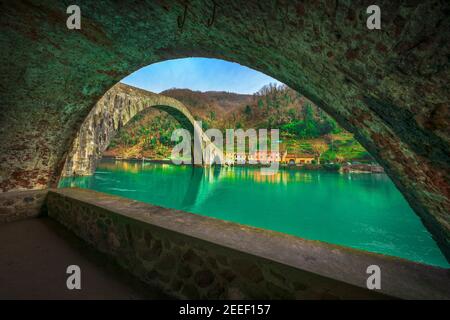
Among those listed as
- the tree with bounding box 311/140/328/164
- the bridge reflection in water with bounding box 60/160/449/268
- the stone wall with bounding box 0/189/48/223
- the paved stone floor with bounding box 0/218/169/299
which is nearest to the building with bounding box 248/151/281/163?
the tree with bounding box 311/140/328/164

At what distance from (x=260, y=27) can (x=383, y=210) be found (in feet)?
31.5

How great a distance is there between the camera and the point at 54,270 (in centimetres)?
242

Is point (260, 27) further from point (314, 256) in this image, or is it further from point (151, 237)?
point (151, 237)

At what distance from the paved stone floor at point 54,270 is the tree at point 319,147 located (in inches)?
1210

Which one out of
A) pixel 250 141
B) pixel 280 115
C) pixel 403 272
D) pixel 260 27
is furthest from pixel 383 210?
pixel 280 115

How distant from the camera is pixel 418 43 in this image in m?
1.08

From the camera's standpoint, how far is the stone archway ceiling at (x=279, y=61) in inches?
46.9

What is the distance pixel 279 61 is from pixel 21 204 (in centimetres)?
513

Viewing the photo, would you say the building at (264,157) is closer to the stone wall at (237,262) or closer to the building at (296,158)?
the building at (296,158)

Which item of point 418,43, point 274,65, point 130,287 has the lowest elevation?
point 130,287

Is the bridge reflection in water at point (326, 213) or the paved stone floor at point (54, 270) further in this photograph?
the bridge reflection in water at point (326, 213)

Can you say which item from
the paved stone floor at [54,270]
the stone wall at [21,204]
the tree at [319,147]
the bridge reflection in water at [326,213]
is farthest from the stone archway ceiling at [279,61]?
the tree at [319,147]

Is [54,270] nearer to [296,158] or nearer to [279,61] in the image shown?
[279,61]

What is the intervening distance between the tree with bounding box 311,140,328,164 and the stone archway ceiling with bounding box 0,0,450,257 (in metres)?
29.9
